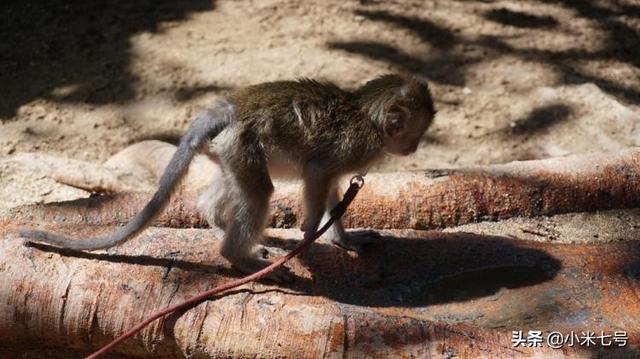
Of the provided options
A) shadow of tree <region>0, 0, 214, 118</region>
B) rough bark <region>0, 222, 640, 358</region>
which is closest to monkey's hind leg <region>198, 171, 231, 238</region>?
rough bark <region>0, 222, 640, 358</region>

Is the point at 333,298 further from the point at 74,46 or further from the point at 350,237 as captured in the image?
the point at 74,46

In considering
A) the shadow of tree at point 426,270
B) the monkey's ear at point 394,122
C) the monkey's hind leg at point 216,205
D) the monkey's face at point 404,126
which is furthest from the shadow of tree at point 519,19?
the monkey's hind leg at point 216,205

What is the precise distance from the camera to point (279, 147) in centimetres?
355

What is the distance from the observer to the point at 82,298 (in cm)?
315

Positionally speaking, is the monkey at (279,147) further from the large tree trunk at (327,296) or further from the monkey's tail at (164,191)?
the large tree trunk at (327,296)

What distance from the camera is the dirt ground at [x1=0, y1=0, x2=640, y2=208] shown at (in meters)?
6.41

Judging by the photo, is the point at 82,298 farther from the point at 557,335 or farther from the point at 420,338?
the point at 557,335

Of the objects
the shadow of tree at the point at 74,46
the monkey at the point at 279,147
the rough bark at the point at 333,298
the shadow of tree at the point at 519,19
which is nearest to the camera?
the rough bark at the point at 333,298

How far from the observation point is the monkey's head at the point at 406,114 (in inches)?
145

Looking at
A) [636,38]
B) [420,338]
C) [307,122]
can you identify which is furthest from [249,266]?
[636,38]

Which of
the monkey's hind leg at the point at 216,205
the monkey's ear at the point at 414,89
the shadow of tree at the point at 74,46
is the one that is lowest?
the shadow of tree at the point at 74,46

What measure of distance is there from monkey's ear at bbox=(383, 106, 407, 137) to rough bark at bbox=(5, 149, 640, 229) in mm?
568

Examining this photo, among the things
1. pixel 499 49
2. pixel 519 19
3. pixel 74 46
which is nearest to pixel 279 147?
pixel 499 49

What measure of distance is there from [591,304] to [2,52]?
6.36 metres
